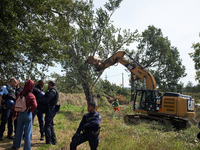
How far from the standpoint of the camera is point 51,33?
9172 mm

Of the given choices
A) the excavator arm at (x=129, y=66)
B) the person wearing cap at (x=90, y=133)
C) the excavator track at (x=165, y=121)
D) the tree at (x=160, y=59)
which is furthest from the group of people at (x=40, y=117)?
the tree at (x=160, y=59)

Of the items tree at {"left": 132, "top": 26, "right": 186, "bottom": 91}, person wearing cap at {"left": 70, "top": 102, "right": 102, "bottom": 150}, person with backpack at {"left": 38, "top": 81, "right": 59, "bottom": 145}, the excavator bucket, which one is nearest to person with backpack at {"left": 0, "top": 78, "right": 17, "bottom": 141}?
person with backpack at {"left": 38, "top": 81, "right": 59, "bottom": 145}

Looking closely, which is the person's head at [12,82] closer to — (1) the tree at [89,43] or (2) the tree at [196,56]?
(1) the tree at [89,43]

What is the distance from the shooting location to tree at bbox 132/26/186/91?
2880 cm

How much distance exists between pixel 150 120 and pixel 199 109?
311 inches

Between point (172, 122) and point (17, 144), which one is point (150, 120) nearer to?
point (172, 122)

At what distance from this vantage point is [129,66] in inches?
520

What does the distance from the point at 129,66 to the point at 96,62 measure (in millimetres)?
2458

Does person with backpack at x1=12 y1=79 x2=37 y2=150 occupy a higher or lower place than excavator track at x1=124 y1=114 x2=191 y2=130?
higher

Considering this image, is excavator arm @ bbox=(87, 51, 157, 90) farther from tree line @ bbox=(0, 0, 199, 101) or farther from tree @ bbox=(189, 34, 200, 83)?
tree @ bbox=(189, 34, 200, 83)

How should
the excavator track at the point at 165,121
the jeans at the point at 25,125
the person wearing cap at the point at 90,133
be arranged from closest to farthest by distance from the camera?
the person wearing cap at the point at 90,133, the jeans at the point at 25,125, the excavator track at the point at 165,121

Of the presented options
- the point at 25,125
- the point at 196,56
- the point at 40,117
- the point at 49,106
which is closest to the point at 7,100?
the point at 40,117

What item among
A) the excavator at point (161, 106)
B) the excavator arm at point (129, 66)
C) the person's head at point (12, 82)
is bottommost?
the excavator at point (161, 106)

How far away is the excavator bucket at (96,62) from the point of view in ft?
43.7
